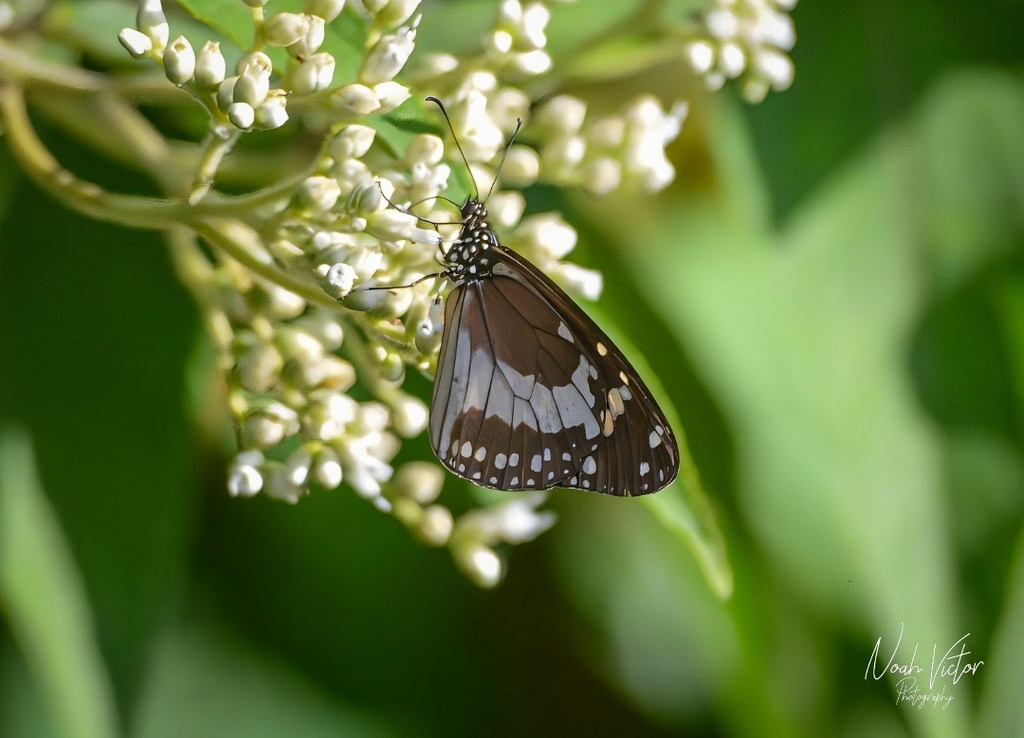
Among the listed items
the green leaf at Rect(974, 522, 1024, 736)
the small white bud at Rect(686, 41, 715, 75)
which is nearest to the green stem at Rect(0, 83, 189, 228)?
the small white bud at Rect(686, 41, 715, 75)

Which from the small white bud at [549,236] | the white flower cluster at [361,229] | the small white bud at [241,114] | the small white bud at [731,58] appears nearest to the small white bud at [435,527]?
the white flower cluster at [361,229]

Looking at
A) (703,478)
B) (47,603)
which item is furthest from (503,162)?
(47,603)

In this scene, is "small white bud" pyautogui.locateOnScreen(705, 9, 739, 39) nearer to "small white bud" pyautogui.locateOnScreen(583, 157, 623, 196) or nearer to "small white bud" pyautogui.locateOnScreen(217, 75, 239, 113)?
"small white bud" pyautogui.locateOnScreen(583, 157, 623, 196)

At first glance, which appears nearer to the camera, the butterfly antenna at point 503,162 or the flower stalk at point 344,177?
the flower stalk at point 344,177

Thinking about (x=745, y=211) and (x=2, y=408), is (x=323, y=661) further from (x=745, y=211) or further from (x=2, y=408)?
(x=745, y=211)

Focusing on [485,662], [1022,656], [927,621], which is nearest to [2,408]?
[485,662]

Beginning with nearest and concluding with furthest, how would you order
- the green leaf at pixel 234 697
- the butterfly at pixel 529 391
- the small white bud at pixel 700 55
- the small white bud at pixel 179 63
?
1. the small white bud at pixel 179 63
2. the butterfly at pixel 529 391
3. the small white bud at pixel 700 55
4. the green leaf at pixel 234 697

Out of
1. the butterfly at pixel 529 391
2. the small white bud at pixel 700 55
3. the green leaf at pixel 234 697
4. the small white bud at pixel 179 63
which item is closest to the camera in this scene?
the small white bud at pixel 179 63

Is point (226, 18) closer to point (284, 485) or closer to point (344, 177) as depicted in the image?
point (344, 177)

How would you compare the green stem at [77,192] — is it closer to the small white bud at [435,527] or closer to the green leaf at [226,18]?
the green leaf at [226,18]
